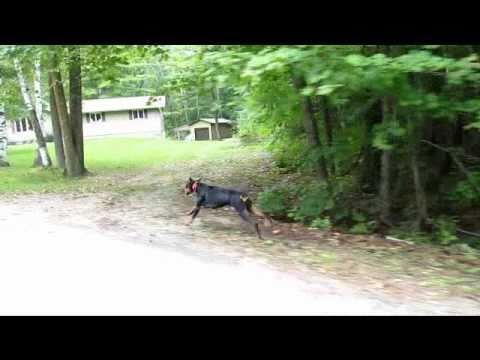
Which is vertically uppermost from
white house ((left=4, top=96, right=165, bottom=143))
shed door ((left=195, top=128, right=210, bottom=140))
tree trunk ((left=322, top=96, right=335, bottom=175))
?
tree trunk ((left=322, top=96, right=335, bottom=175))

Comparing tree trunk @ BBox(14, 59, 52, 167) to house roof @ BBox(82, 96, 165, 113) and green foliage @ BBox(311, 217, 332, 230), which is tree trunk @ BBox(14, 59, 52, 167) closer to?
green foliage @ BBox(311, 217, 332, 230)

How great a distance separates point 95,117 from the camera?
60.5 meters

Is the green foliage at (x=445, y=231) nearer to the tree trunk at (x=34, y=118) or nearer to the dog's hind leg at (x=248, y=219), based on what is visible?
the dog's hind leg at (x=248, y=219)

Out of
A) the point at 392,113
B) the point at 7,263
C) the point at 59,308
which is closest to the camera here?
the point at 59,308

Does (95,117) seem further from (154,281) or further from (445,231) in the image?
(154,281)

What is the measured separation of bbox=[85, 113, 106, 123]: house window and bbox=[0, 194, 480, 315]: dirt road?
52.1 m

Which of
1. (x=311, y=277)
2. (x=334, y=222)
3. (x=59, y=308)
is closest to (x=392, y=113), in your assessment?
(x=334, y=222)

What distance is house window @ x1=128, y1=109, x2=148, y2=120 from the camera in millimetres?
60938

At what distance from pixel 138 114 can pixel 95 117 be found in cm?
456

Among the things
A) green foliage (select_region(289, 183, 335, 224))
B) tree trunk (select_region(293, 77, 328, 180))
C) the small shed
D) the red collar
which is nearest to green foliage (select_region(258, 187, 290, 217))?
green foliage (select_region(289, 183, 335, 224))

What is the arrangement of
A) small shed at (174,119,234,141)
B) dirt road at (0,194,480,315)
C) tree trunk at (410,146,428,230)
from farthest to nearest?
1. small shed at (174,119,234,141)
2. tree trunk at (410,146,428,230)
3. dirt road at (0,194,480,315)

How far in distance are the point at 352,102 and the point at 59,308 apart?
7430mm

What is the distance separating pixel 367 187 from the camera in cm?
1298

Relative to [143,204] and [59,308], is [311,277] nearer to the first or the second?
[59,308]
